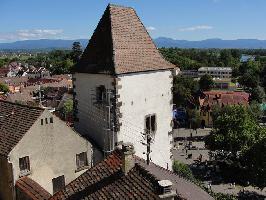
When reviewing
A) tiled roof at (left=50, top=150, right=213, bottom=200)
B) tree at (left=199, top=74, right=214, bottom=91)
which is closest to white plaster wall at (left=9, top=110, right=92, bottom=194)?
tiled roof at (left=50, top=150, right=213, bottom=200)

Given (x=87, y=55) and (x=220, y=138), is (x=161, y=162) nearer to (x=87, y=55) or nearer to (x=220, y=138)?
(x=87, y=55)

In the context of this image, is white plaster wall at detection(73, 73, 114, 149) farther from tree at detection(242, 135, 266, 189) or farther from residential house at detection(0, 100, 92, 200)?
tree at detection(242, 135, 266, 189)

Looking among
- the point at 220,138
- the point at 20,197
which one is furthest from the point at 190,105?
the point at 20,197

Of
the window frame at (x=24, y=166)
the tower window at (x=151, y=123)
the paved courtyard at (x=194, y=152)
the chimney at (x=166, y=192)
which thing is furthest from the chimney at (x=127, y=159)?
the paved courtyard at (x=194, y=152)

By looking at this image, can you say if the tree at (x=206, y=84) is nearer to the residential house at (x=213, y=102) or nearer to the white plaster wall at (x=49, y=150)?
the residential house at (x=213, y=102)

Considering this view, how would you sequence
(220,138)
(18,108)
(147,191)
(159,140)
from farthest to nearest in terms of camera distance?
1. (220,138)
2. (159,140)
3. (18,108)
4. (147,191)

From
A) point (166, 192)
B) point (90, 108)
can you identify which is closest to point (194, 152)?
point (90, 108)

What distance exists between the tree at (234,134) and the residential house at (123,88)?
27.4 meters

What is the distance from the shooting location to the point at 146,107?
23.9 m

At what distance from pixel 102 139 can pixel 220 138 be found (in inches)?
1239

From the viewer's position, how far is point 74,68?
24.6m

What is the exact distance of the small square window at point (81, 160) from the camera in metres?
23.5

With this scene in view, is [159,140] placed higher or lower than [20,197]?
higher

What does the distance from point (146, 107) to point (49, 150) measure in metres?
6.17
